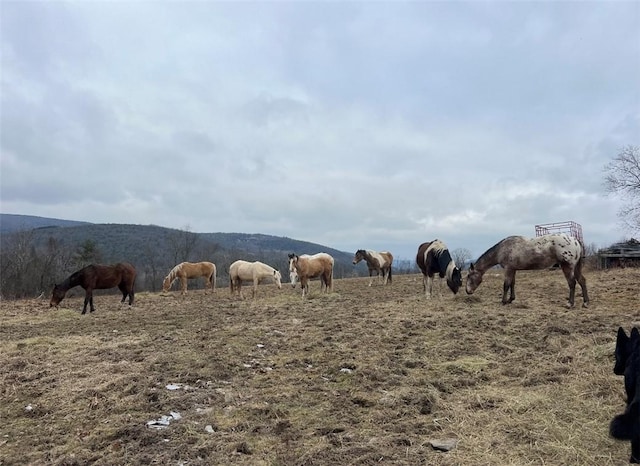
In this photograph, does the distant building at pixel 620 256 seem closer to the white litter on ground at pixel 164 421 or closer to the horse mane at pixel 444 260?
the horse mane at pixel 444 260

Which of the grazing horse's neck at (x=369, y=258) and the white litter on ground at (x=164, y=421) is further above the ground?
the grazing horse's neck at (x=369, y=258)

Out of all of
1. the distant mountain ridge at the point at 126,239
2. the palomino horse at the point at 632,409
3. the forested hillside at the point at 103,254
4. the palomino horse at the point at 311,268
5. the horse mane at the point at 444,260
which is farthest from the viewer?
the distant mountain ridge at the point at 126,239

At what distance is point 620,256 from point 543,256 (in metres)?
17.6

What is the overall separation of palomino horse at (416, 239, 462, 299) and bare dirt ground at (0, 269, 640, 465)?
3093 millimetres

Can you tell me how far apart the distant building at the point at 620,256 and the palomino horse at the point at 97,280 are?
25.4m

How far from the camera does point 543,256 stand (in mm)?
11539

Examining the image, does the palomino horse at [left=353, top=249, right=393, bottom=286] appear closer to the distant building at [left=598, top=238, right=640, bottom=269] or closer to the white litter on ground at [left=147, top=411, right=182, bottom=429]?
the distant building at [left=598, top=238, right=640, bottom=269]

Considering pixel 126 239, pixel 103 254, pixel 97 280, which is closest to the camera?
pixel 97 280

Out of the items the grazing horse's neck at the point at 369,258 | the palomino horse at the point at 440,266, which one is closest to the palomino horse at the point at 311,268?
the palomino horse at the point at 440,266

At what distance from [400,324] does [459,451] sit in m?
5.39

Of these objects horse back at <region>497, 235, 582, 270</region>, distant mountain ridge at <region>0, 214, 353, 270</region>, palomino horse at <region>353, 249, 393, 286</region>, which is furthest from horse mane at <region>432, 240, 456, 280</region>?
distant mountain ridge at <region>0, 214, 353, 270</region>

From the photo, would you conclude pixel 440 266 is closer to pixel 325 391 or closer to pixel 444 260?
pixel 444 260

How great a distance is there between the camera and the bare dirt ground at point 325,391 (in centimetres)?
386

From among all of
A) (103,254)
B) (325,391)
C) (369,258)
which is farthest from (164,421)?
(103,254)
